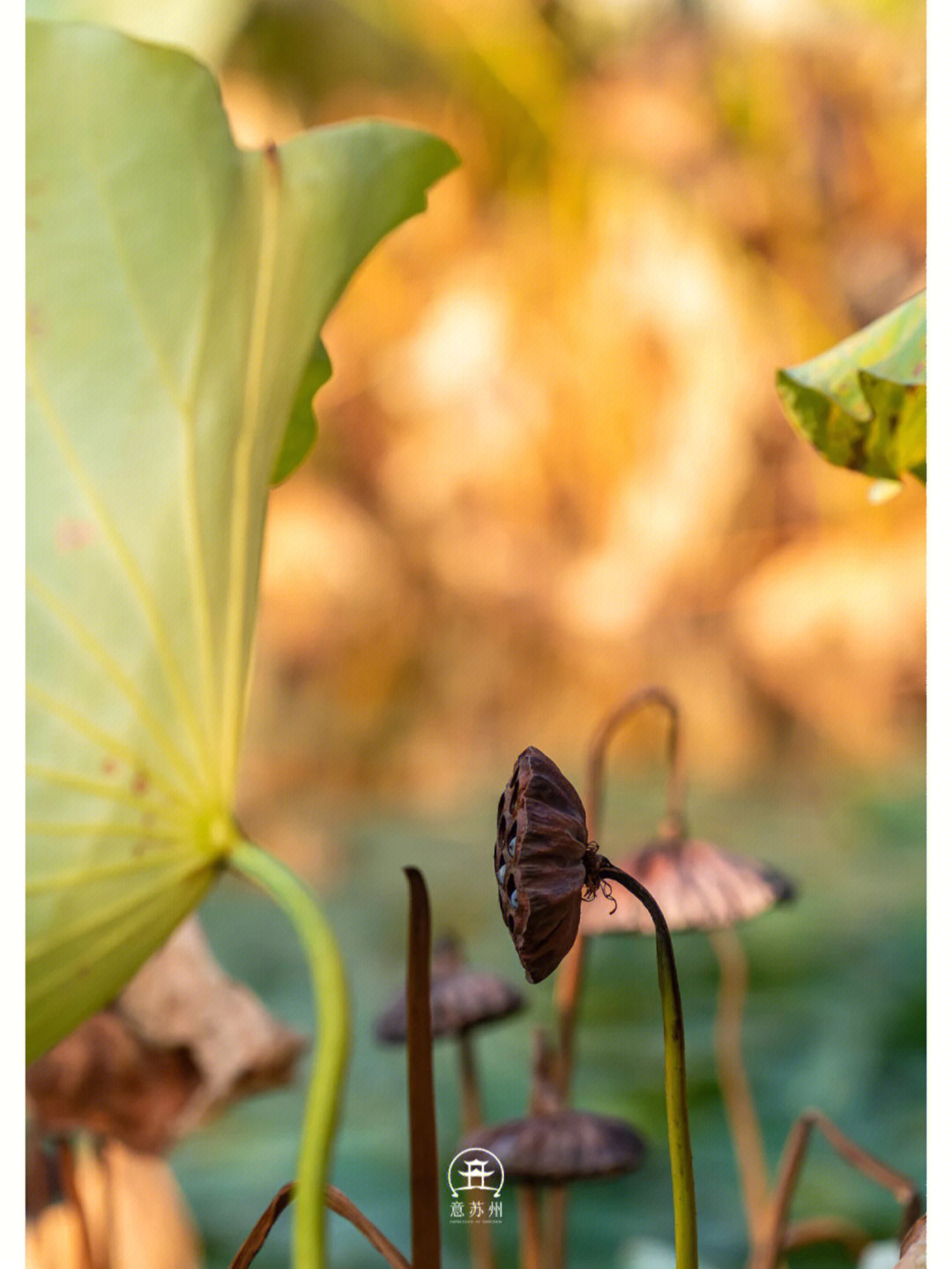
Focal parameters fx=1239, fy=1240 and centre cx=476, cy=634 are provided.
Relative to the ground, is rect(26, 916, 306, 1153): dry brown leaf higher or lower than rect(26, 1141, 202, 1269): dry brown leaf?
higher

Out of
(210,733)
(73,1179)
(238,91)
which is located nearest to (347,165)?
(210,733)

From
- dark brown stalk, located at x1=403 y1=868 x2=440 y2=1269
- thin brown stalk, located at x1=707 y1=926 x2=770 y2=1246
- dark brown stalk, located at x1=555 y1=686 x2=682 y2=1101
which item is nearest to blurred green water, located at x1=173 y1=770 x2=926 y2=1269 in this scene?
thin brown stalk, located at x1=707 y1=926 x2=770 y2=1246

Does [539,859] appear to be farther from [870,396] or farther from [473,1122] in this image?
[473,1122]

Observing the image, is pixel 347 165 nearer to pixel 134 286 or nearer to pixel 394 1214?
pixel 134 286

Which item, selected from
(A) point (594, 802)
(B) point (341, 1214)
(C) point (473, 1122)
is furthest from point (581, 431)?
(B) point (341, 1214)

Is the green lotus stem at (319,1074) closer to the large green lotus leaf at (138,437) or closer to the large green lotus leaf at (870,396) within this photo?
the large green lotus leaf at (138,437)

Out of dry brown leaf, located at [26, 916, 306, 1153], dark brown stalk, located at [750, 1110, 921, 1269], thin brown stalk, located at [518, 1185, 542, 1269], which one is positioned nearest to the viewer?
dark brown stalk, located at [750, 1110, 921, 1269]

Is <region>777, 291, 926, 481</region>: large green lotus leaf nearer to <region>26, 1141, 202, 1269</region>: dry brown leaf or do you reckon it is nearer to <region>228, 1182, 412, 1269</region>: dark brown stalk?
<region>228, 1182, 412, 1269</region>: dark brown stalk
